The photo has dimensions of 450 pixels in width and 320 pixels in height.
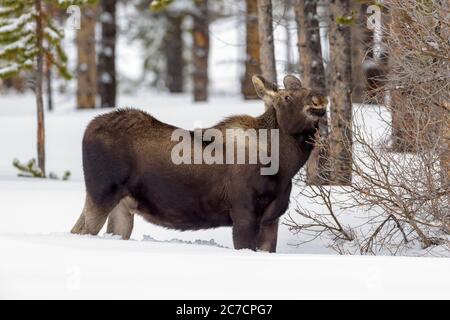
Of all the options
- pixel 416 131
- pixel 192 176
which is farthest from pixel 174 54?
pixel 416 131

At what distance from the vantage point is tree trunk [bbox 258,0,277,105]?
14.3 m

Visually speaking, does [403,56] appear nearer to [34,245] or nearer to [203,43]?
[34,245]

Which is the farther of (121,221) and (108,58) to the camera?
(108,58)

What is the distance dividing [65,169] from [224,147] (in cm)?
1005

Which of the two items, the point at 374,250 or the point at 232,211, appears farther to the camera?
the point at 374,250

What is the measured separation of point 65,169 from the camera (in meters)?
19.4

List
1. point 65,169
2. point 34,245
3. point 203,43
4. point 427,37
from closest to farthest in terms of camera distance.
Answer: point 34,245 < point 427,37 < point 65,169 < point 203,43

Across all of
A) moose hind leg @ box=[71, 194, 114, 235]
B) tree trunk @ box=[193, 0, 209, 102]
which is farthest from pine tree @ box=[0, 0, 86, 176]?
tree trunk @ box=[193, 0, 209, 102]

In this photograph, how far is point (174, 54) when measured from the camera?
3731 cm

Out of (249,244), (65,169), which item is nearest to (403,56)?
(249,244)

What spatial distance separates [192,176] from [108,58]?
58.2 ft

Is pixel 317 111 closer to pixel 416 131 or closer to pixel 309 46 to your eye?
pixel 416 131

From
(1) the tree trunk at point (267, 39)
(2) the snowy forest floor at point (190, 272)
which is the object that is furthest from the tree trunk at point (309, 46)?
(2) the snowy forest floor at point (190, 272)

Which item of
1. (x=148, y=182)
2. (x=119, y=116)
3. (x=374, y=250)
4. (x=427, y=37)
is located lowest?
(x=374, y=250)
